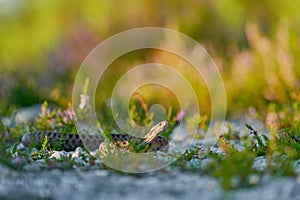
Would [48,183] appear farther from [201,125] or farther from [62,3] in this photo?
[62,3]

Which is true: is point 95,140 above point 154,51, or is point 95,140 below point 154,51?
below

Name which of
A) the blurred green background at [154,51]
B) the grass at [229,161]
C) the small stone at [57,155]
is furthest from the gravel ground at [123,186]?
the blurred green background at [154,51]

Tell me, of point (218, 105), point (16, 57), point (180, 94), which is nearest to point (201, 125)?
point (218, 105)

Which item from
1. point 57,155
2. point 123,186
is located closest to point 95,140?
point 57,155

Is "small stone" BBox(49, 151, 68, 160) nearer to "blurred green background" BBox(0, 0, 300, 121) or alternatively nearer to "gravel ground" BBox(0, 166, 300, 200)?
"gravel ground" BBox(0, 166, 300, 200)

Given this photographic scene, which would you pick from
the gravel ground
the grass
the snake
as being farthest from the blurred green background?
the gravel ground

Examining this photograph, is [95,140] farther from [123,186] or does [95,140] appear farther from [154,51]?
[154,51]
